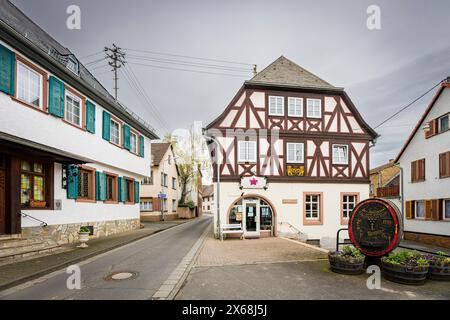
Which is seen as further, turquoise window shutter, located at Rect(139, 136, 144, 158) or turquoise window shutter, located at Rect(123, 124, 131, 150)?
turquoise window shutter, located at Rect(139, 136, 144, 158)

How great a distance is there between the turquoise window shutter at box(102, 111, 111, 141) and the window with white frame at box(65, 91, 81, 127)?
2022 mm

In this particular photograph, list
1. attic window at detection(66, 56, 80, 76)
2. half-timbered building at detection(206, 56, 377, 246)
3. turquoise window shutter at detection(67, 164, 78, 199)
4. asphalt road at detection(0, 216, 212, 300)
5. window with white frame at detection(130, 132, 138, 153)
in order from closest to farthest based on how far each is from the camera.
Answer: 1. asphalt road at detection(0, 216, 212, 300)
2. turquoise window shutter at detection(67, 164, 78, 199)
3. attic window at detection(66, 56, 80, 76)
4. half-timbered building at detection(206, 56, 377, 246)
5. window with white frame at detection(130, 132, 138, 153)

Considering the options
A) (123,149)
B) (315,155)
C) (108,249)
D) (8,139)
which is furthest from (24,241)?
(315,155)

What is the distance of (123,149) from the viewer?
1769 cm

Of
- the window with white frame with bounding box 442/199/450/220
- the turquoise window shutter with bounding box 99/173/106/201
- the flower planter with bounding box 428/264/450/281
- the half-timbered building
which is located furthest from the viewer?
the window with white frame with bounding box 442/199/450/220

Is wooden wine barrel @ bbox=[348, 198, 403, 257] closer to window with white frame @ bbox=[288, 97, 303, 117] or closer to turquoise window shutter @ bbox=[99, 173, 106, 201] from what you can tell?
window with white frame @ bbox=[288, 97, 303, 117]

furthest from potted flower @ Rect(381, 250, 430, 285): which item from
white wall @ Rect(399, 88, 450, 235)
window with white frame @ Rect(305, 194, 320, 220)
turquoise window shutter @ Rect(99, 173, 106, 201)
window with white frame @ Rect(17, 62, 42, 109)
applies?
turquoise window shutter @ Rect(99, 173, 106, 201)

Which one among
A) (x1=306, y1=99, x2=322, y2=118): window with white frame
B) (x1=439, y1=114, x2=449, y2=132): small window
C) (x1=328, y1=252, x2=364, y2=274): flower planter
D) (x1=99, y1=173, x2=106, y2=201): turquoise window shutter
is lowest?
(x1=328, y1=252, x2=364, y2=274): flower planter

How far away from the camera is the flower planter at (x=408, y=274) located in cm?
625

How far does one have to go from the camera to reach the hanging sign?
52.0 ft

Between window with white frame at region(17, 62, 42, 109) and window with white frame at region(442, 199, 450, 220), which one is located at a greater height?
window with white frame at region(17, 62, 42, 109)

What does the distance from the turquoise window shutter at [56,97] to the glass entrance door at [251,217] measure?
10209 millimetres

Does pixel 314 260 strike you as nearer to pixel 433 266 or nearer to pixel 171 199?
pixel 433 266

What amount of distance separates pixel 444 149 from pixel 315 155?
7523 millimetres
